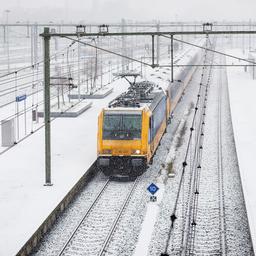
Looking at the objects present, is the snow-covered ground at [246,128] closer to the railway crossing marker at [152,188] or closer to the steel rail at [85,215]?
the railway crossing marker at [152,188]

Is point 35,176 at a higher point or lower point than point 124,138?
lower

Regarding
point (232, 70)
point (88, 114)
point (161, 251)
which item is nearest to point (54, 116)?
point (88, 114)

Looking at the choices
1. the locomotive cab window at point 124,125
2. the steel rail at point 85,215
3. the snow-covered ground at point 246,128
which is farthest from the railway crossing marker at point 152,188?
the locomotive cab window at point 124,125

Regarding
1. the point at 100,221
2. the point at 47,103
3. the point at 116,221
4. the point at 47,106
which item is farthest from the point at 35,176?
the point at 116,221

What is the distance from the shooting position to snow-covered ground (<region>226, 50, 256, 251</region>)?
1869cm

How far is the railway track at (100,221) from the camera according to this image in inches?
595

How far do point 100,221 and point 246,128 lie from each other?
1731 cm

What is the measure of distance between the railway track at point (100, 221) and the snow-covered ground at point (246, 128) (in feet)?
13.2

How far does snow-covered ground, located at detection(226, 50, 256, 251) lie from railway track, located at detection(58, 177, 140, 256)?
4.03 metres

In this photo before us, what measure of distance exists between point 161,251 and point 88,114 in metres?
23.9

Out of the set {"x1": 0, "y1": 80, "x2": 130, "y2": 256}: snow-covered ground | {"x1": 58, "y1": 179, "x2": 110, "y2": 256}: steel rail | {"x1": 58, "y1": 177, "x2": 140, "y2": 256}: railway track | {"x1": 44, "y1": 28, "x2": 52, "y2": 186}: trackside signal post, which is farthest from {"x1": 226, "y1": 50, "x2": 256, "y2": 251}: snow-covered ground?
{"x1": 44, "y1": 28, "x2": 52, "y2": 186}: trackside signal post

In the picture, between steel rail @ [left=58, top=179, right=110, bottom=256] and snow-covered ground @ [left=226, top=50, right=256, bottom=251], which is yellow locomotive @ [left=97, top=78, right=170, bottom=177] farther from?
snow-covered ground @ [left=226, top=50, right=256, bottom=251]

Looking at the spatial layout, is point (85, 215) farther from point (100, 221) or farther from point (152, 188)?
point (152, 188)

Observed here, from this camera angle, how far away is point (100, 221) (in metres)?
17.3
